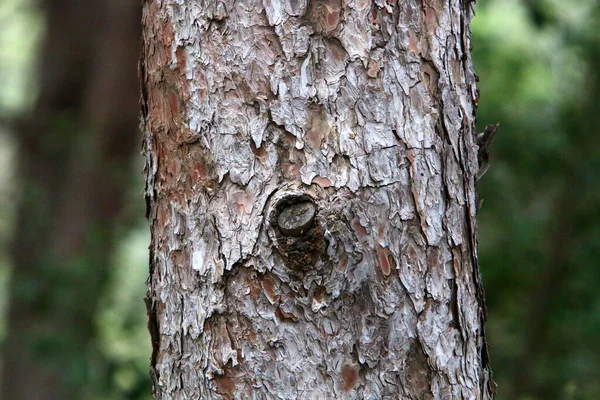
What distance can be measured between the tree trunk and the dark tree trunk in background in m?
2.55

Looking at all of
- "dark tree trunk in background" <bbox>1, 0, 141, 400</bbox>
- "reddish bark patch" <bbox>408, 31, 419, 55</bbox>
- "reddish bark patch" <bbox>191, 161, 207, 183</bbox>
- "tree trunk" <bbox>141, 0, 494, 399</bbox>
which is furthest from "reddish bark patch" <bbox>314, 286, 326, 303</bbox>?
"dark tree trunk in background" <bbox>1, 0, 141, 400</bbox>

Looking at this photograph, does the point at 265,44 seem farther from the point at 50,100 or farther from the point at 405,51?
the point at 50,100

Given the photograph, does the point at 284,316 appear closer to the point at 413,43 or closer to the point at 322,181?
the point at 322,181

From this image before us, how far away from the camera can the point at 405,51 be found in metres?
1.48

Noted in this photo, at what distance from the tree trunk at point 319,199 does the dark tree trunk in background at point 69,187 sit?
255 cm

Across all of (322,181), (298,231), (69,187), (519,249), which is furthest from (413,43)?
(69,187)

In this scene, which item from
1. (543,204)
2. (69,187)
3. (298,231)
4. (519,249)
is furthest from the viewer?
(69,187)

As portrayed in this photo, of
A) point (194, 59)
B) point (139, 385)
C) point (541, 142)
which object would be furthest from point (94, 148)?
point (194, 59)

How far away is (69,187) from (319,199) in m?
5.11

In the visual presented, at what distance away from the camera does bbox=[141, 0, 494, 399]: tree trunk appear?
1438mm

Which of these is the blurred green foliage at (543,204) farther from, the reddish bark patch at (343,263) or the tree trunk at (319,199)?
the reddish bark patch at (343,263)

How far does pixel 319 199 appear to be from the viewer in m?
1.42

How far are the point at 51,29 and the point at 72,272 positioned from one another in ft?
12.0

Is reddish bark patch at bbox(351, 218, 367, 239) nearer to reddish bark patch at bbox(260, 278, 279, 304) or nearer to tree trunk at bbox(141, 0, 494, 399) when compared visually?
tree trunk at bbox(141, 0, 494, 399)
